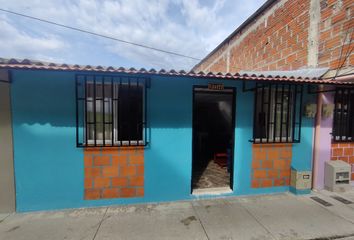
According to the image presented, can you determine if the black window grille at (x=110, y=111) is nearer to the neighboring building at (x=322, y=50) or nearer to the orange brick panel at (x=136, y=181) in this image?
the orange brick panel at (x=136, y=181)

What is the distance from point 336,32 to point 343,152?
9.82 ft

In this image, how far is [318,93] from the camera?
4.56 metres

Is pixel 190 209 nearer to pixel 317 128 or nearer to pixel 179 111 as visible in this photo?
pixel 179 111

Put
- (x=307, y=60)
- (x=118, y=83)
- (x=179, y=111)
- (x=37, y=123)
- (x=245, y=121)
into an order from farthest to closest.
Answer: (x=307, y=60)
(x=245, y=121)
(x=179, y=111)
(x=118, y=83)
(x=37, y=123)

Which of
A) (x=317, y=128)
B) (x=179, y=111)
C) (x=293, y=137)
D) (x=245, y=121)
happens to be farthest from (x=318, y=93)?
(x=179, y=111)

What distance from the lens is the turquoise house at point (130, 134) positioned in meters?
3.55

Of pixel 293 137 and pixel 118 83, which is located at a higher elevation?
pixel 118 83

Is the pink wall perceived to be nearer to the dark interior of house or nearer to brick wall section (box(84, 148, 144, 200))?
the dark interior of house

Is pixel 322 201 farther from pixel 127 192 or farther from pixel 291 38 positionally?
pixel 291 38

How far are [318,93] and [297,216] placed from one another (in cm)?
288

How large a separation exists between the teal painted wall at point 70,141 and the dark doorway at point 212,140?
3.66 ft

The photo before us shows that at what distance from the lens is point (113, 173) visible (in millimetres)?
3912

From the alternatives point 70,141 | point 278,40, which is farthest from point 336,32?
point 70,141

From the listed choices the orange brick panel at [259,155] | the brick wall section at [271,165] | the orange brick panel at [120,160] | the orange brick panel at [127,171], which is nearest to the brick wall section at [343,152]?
the brick wall section at [271,165]
